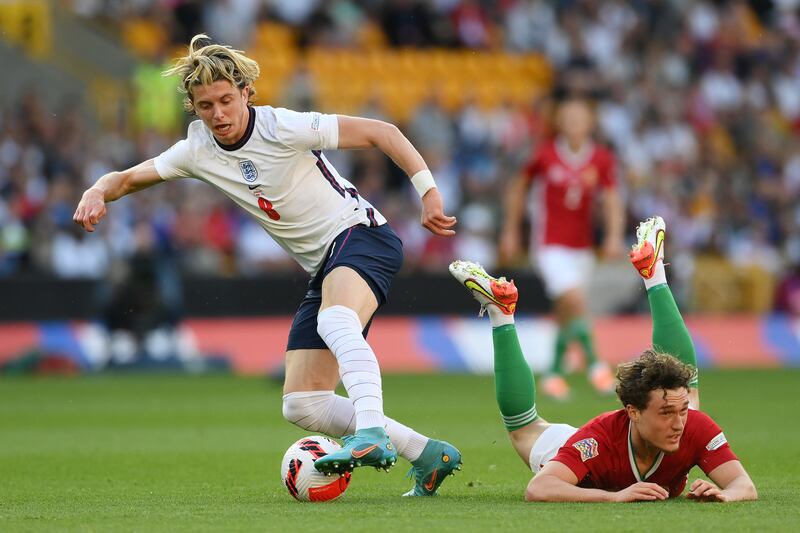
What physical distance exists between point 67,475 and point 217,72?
2.78 meters

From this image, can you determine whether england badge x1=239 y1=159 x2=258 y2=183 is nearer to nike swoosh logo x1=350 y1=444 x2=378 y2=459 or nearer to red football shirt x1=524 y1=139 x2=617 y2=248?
nike swoosh logo x1=350 y1=444 x2=378 y2=459

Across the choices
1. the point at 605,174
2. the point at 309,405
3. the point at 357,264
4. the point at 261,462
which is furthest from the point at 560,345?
the point at 357,264

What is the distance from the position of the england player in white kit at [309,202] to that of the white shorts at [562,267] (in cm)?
611

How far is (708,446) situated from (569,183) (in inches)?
288

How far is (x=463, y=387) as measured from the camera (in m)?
15.3

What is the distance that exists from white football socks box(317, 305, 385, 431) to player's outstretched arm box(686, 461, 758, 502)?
1.44m

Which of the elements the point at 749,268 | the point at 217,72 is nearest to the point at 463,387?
the point at 749,268

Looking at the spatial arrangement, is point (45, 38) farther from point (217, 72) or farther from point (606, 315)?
point (217, 72)

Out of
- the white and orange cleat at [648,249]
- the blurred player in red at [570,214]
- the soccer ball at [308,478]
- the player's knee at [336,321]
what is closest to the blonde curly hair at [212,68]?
the player's knee at [336,321]

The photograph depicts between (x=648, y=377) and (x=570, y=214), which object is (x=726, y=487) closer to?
(x=648, y=377)

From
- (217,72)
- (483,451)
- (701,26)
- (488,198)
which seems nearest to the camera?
(217,72)

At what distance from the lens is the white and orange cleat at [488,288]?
725 cm

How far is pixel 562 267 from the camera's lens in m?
13.3

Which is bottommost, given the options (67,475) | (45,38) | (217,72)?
(67,475)
